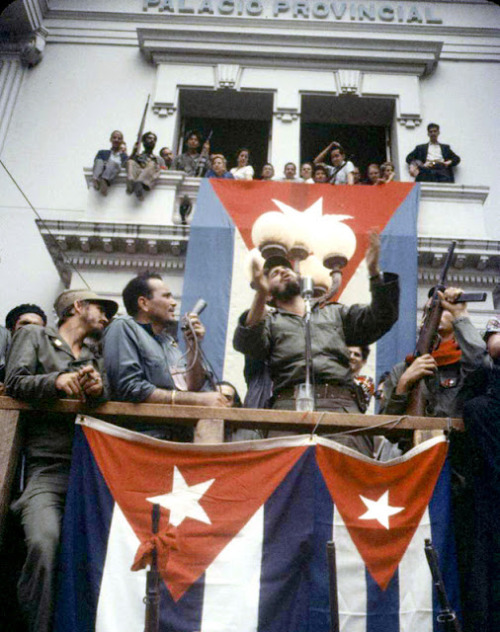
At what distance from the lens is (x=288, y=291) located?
4871mm

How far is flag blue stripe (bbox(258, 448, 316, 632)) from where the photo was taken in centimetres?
341

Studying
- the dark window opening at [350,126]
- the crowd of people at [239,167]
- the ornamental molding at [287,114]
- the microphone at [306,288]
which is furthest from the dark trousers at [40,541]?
the dark window opening at [350,126]

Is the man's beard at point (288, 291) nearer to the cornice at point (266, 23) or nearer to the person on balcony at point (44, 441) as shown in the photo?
the person on balcony at point (44, 441)

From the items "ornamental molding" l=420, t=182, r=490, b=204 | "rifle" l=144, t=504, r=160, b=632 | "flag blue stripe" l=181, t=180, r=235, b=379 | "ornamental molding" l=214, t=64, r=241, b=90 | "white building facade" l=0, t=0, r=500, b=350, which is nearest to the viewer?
"rifle" l=144, t=504, r=160, b=632

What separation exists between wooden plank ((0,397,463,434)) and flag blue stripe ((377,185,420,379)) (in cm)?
542

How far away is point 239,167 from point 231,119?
9.41 feet

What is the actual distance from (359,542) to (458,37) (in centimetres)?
1367

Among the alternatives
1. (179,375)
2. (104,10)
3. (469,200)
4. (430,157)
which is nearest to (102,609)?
(179,375)

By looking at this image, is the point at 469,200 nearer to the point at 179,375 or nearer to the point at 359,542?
the point at 179,375

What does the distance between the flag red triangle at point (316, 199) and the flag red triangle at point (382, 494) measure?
21.5ft

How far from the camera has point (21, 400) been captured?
12.8 feet

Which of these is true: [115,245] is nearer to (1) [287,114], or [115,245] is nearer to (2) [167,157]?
(2) [167,157]

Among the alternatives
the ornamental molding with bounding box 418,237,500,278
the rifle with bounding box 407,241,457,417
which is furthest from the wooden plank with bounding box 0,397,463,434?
the ornamental molding with bounding box 418,237,500,278

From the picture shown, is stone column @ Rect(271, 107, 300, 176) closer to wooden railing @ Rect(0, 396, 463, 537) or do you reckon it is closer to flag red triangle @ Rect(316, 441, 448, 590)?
wooden railing @ Rect(0, 396, 463, 537)
